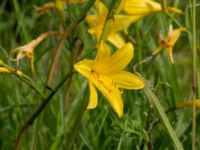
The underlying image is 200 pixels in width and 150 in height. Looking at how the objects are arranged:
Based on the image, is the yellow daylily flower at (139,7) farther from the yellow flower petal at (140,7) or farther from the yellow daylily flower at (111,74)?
the yellow daylily flower at (111,74)

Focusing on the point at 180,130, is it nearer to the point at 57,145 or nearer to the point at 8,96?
the point at 57,145

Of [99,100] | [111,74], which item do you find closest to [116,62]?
[111,74]

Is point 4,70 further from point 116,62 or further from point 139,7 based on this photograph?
point 139,7

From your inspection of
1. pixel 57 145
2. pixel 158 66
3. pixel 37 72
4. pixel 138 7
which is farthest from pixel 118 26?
pixel 37 72

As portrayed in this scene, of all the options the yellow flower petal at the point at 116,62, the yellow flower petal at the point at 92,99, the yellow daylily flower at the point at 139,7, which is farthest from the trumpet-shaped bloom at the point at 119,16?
the yellow flower petal at the point at 92,99

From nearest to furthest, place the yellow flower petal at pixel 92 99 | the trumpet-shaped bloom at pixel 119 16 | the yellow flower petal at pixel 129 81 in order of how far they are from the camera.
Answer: the yellow flower petal at pixel 92 99 < the yellow flower petal at pixel 129 81 < the trumpet-shaped bloom at pixel 119 16

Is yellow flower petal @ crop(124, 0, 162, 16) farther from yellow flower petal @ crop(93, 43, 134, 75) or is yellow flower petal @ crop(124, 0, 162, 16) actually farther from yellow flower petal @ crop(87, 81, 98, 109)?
yellow flower petal @ crop(87, 81, 98, 109)
